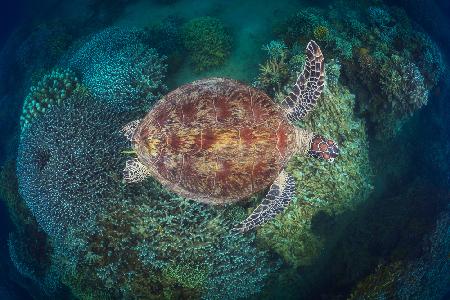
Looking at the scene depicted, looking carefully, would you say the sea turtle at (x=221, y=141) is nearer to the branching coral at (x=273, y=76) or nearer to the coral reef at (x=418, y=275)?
the branching coral at (x=273, y=76)

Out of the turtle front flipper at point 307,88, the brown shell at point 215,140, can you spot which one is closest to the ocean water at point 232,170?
the brown shell at point 215,140

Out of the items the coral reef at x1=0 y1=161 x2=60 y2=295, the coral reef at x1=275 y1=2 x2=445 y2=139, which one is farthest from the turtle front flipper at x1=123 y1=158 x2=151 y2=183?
the coral reef at x1=275 y1=2 x2=445 y2=139

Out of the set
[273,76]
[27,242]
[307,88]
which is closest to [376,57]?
[273,76]

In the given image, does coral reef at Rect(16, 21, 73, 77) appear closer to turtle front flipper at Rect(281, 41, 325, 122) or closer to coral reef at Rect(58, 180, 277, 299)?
coral reef at Rect(58, 180, 277, 299)

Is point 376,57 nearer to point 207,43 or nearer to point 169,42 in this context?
point 207,43

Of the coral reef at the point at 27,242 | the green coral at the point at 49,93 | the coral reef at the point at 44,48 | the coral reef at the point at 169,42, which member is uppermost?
the coral reef at the point at 169,42

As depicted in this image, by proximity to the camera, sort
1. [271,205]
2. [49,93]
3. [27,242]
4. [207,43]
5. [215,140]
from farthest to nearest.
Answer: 1. [27,242]
2. [207,43]
3. [49,93]
4. [271,205]
5. [215,140]
